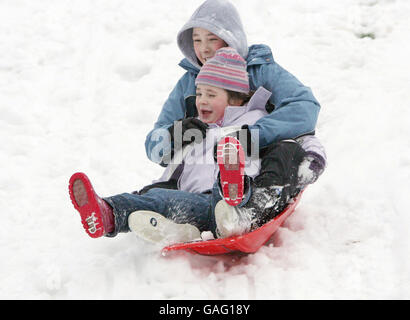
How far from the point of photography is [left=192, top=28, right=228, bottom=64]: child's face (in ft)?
9.61

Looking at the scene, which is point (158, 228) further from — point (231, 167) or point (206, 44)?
point (206, 44)

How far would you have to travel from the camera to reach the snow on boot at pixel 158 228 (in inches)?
86.0

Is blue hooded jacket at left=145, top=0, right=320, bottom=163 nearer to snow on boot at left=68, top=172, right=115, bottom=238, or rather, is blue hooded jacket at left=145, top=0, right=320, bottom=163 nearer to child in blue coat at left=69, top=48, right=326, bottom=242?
child in blue coat at left=69, top=48, right=326, bottom=242

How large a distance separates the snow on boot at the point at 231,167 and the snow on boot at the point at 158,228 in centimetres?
34

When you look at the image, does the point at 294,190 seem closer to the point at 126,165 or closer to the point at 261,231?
the point at 261,231

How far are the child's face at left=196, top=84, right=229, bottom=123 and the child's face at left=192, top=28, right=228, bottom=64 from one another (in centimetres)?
34

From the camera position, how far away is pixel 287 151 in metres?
2.29

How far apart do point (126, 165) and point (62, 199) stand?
52 centimetres

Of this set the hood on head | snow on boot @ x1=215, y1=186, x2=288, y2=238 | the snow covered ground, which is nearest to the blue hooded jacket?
the hood on head

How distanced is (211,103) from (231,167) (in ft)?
2.42

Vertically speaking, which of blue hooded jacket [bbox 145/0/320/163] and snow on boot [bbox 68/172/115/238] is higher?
blue hooded jacket [bbox 145/0/320/163]

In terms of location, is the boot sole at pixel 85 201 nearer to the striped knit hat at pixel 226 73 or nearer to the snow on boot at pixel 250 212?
the snow on boot at pixel 250 212
